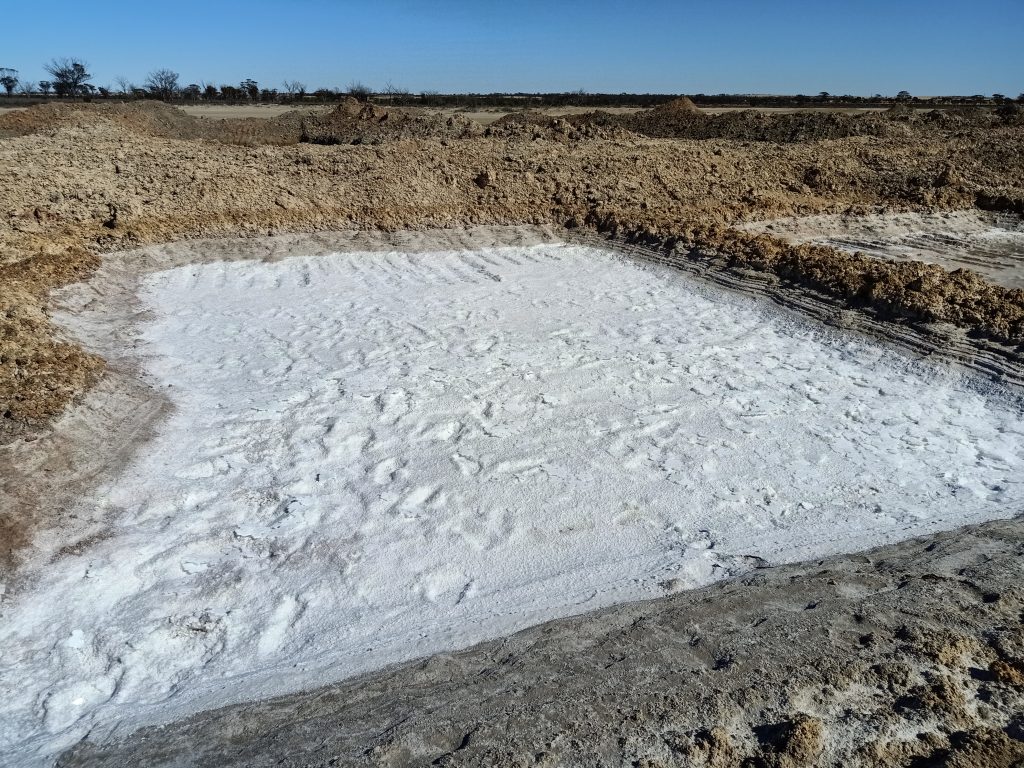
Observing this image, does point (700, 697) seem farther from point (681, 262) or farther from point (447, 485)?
point (681, 262)

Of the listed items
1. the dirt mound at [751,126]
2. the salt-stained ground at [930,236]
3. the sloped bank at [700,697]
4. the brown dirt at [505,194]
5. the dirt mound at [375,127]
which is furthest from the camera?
the dirt mound at [751,126]

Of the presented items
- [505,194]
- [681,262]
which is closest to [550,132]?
[505,194]

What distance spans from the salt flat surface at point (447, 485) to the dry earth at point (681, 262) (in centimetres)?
39

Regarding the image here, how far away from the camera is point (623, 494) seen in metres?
4.96

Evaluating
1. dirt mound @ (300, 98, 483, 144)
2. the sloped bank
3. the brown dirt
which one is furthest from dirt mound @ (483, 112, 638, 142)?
the sloped bank

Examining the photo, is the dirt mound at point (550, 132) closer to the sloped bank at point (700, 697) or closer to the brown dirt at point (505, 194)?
the brown dirt at point (505, 194)

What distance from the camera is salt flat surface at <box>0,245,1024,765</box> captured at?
12.3ft

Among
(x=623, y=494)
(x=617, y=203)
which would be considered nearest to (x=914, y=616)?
(x=623, y=494)

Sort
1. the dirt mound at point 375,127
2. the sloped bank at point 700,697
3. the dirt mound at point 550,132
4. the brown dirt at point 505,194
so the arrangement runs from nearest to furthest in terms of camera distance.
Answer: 1. the sloped bank at point 700,697
2. the brown dirt at point 505,194
3. the dirt mound at point 375,127
4. the dirt mound at point 550,132

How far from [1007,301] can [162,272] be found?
1010cm

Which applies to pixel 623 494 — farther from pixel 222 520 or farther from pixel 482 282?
pixel 482 282

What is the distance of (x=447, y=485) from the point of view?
5082 mm

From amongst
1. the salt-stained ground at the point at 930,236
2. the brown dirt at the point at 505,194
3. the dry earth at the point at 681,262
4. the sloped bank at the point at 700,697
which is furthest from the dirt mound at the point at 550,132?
the sloped bank at the point at 700,697

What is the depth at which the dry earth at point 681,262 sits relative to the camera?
2.81 metres
